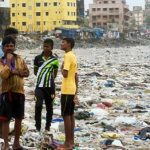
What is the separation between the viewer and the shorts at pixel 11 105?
19.0 feet

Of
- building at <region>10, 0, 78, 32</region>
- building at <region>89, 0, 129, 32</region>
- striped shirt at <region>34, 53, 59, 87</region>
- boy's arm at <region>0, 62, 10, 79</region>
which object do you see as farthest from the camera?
building at <region>89, 0, 129, 32</region>

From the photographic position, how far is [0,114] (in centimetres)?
583

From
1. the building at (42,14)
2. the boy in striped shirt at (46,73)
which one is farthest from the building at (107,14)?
the boy in striped shirt at (46,73)

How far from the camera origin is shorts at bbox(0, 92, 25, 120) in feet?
19.0

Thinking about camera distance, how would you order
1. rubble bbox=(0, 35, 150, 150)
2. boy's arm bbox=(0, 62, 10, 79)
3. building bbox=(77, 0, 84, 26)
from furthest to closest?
building bbox=(77, 0, 84, 26) → rubble bbox=(0, 35, 150, 150) → boy's arm bbox=(0, 62, 10, 79)

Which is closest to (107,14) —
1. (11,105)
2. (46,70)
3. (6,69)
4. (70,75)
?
(46,70)

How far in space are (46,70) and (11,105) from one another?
42.5 inches

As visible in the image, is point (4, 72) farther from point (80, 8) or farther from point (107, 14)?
point (107, 14)

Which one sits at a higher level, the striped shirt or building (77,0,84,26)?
building (77,0,84,26)

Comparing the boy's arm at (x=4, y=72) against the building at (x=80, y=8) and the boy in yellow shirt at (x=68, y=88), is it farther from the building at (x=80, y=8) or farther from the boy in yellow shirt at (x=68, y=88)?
the building at (x=80, y=8)

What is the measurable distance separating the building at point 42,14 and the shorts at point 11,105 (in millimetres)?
82874

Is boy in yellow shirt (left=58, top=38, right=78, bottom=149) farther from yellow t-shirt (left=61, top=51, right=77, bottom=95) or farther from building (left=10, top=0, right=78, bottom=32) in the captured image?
building (left=10, top=0, right=78, bottom=32)

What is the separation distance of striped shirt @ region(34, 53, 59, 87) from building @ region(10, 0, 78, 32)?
81.9m

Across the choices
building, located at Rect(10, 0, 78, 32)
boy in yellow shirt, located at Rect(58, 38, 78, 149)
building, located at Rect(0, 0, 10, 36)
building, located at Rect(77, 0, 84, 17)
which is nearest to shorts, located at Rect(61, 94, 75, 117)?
boy in yellow shirt, located at Rect(58, 38, 78, 149)
